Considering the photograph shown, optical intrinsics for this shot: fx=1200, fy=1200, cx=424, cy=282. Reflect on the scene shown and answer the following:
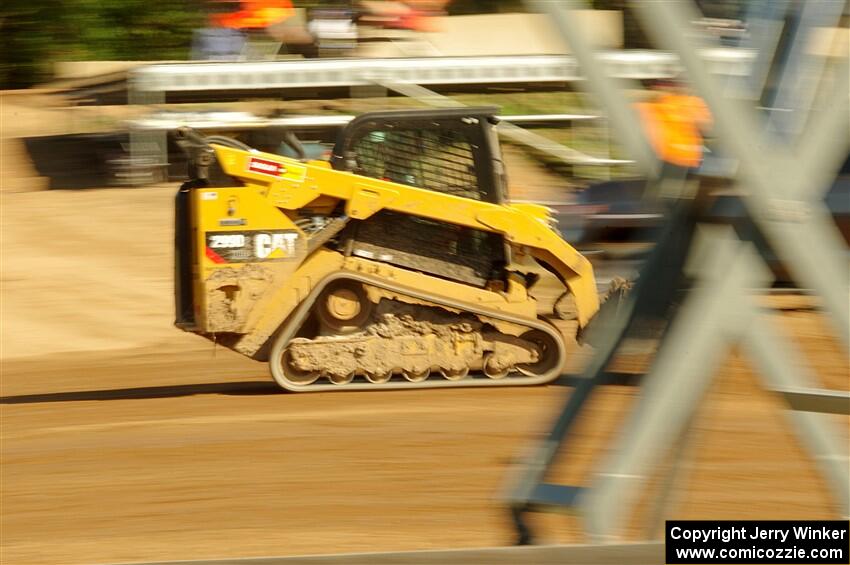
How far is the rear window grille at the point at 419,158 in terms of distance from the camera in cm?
802

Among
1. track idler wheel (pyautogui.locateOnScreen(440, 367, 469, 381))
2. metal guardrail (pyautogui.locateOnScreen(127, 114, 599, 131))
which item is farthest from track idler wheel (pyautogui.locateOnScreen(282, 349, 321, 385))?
metal guardrail (pyautogui.locateOnScreen(127, 114, 599, 131))

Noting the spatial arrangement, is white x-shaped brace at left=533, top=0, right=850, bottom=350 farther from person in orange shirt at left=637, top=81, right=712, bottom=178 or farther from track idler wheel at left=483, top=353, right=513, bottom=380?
track idler wheel at left=483, top=353, right=513, bottom=380

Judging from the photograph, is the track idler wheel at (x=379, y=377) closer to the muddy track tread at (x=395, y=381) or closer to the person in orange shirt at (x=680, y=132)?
the muddy track tread at (x=395, y=381)

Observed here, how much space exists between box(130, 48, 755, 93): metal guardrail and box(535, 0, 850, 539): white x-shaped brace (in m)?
10.9

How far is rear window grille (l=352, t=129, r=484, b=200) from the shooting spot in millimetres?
8016

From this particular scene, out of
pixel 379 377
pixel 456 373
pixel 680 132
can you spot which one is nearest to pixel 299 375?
pixel 379 377

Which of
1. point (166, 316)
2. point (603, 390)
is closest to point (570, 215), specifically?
point (166, 316)

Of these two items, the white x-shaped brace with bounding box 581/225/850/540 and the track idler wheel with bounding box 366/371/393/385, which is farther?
the track idler wheel with bounding box 366/371/393/385

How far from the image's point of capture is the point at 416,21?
1591cm

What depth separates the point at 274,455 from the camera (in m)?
6.30

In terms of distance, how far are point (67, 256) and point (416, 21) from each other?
6248 millimetres

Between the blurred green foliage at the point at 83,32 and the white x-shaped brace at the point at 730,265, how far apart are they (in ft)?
49.8

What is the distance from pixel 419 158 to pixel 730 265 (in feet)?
18.1

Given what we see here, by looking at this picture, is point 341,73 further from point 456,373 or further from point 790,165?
point 790,165
